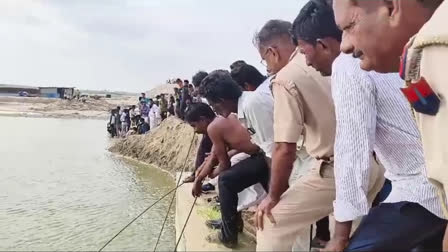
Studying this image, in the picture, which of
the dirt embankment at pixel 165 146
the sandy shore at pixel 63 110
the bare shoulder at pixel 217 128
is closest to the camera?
the bare shoulder at pixel 217 128

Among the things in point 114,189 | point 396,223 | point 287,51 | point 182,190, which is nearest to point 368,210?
point 396,223

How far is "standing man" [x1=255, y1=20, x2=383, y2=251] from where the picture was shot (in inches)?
108

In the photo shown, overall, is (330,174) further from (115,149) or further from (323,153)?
(115,149)

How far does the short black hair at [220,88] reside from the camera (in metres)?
4.16

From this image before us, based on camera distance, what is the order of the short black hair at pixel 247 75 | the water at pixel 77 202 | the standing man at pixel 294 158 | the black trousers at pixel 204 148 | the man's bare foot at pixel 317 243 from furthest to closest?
the black trousers at pixel 204 148 < the water at pixel 77 202 < the short black hair at pixel 247 75 < the man's bare foot at pixel 317 243 < the standing man at pixel 294 158

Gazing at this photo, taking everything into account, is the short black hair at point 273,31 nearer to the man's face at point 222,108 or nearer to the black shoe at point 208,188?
the man's face at point 222,108

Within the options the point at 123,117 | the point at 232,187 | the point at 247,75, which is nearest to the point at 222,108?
the point at 247,75

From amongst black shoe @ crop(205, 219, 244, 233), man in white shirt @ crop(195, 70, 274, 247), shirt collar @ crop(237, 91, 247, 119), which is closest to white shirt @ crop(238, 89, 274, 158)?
man in white shirt @ crop(195, 70, 274, 247)

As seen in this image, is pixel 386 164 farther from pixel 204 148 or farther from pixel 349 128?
pixel 204 148

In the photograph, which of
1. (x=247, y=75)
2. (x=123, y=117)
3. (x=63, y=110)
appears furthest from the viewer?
(x=63, y=110)

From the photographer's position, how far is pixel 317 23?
2.53 meters

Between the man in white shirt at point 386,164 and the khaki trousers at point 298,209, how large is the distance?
808mm

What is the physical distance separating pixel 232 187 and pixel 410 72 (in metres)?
2.86

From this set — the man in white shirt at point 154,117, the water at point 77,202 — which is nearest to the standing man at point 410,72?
the water at point 77,202
